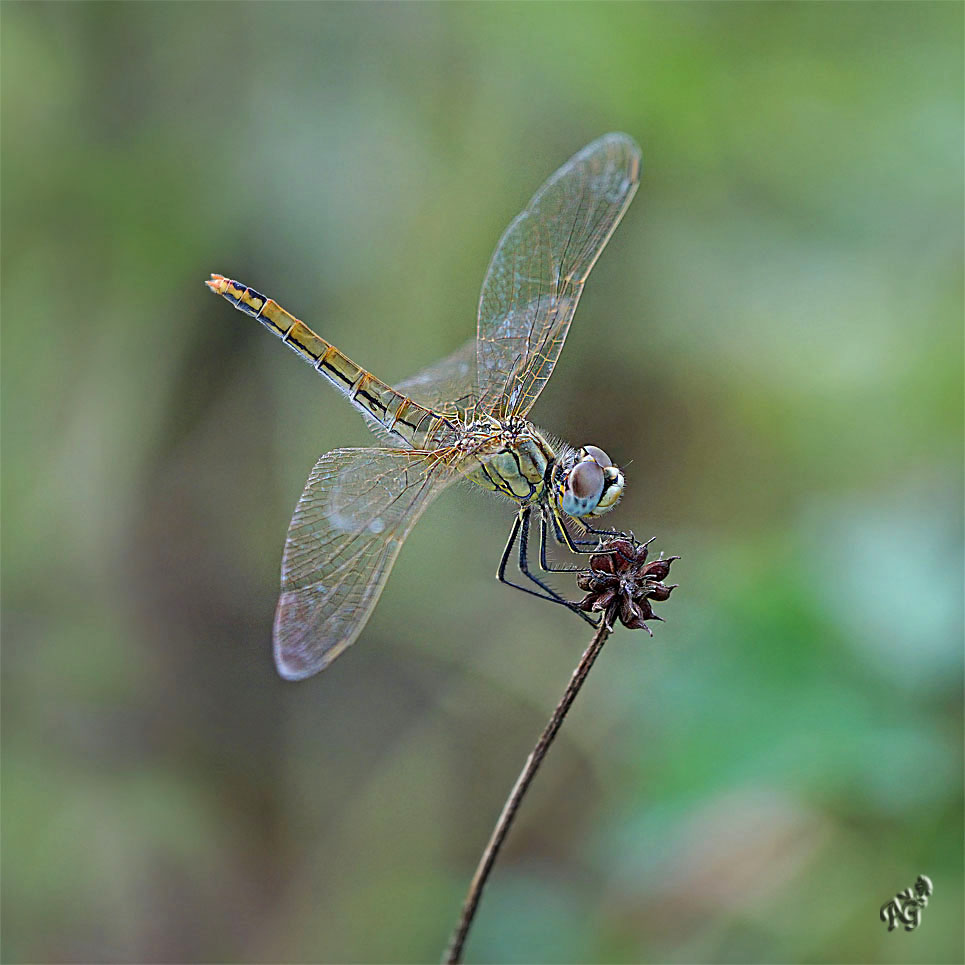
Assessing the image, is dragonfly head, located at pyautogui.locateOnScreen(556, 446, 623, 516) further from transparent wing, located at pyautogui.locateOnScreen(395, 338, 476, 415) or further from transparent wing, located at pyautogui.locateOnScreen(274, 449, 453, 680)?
transparent wing, located at pyautogui.locateOnScreen(395, 338, 476, 415)

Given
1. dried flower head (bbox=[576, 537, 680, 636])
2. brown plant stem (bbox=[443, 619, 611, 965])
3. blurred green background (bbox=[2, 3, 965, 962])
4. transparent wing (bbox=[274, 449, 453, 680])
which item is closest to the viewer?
brown plant stem (bbox=[443, 619, 611, 965])

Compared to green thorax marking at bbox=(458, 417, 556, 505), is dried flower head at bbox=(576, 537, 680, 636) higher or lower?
lower

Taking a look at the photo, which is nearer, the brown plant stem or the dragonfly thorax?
the brown plant stem

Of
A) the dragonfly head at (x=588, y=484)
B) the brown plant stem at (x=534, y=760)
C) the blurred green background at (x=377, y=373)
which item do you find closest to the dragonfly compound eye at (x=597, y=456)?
the dragonfly head at (x=588, y=484)

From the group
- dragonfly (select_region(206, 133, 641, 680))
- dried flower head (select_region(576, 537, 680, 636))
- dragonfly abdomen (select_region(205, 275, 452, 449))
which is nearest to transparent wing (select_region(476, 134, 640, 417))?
dragonfly (select_region(206, 133, 641, 680))

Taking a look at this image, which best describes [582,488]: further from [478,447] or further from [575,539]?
[478,447]

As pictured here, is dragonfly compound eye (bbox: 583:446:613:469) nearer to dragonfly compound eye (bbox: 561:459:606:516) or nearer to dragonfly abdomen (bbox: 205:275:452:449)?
dragonfly compound eye (bbox: 561:459:606:516)

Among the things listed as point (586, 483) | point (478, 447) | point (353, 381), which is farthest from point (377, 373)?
point (586, 483)

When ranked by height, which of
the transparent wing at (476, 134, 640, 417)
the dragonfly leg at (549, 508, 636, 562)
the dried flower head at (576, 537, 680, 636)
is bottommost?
the dried flower head at (576, 537, 680, 636)

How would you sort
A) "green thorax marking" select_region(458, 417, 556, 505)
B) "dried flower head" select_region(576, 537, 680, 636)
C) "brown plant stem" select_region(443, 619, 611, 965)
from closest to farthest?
"brown plant stem" select_region(443, 619, 611, 965) → "dried flower head" select_region(576, 537, 680, 636) → "green thorax marking" select_region(458, 417, 556, 505)
